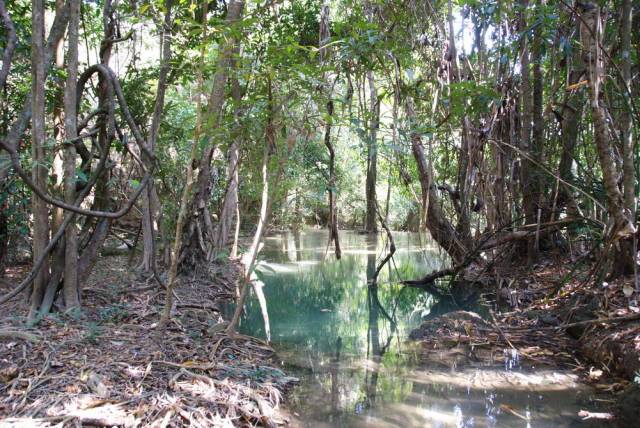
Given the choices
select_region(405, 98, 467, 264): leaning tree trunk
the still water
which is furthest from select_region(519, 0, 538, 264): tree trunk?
the still water

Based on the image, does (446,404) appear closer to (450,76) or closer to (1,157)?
(450,76)

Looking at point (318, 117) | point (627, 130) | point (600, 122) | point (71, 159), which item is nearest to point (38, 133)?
point (71, 159)

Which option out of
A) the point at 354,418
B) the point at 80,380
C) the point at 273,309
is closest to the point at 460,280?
the point at 273,309

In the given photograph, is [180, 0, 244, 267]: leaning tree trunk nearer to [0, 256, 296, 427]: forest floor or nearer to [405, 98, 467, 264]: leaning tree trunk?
[0, 256, 296, 427]: forest floor

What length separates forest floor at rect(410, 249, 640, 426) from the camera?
3781 mm

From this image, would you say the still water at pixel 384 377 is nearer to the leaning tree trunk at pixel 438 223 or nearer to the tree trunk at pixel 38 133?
the leaning tree trunk at pixel 438 223

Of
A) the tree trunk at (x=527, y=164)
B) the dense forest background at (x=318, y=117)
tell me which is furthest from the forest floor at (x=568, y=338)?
the tree trunk at (x=527, y=164)

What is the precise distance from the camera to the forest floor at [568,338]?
3781 millimetres

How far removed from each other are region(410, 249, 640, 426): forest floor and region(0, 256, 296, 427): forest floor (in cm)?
179

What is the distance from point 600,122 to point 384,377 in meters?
2.71

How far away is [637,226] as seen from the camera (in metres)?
4.40

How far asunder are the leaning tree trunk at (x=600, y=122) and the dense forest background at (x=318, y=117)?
0.05 ft

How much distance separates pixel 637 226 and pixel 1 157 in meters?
5.45

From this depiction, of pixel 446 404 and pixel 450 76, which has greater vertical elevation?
pixel 450 76
